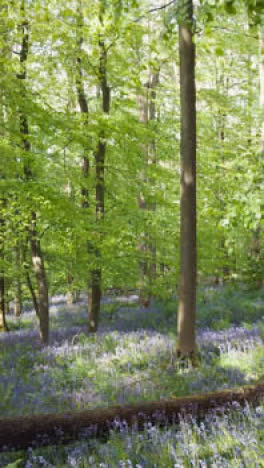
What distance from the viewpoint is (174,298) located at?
16203mm

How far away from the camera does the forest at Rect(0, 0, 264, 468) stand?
4.22m

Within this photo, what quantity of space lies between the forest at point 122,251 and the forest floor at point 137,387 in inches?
1.3

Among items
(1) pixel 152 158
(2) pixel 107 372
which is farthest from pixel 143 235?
(2) pixel 107 372

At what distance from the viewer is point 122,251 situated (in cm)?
1041

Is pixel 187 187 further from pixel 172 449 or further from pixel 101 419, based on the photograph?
pixel 172 449

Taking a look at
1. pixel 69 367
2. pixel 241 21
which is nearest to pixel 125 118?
pixel 69 367

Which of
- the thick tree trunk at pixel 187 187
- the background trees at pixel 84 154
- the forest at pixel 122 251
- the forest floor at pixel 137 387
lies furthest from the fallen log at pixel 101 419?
the background trees at pixel 84 154

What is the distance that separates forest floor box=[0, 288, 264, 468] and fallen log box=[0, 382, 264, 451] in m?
0.12

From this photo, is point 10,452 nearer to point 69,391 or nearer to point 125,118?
point 69,391

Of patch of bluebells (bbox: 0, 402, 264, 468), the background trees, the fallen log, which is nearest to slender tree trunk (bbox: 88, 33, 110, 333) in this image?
the background trees

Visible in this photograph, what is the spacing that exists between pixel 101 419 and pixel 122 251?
19.6 feet

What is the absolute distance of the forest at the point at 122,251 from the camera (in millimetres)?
4219

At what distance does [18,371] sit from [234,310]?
25.3 ft

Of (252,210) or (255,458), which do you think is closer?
(255,458)
